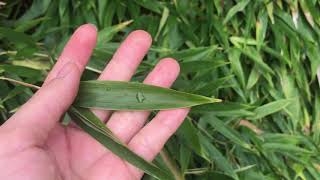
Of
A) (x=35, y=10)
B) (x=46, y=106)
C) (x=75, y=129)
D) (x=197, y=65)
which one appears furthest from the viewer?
(x=35, y=10)

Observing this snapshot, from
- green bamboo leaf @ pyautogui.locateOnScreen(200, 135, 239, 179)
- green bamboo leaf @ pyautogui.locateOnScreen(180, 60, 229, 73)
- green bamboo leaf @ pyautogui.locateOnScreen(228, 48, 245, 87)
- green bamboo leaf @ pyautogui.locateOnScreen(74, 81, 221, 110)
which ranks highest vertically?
green bamboo leaf @ pyautogui.locateOnScreen(74, 81, 221, 110)

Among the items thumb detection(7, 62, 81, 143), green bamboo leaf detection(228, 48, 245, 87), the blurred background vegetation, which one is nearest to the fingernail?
thumb detection(7, 62, 81, 143)

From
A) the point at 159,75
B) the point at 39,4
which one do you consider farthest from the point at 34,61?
the point at 159,75

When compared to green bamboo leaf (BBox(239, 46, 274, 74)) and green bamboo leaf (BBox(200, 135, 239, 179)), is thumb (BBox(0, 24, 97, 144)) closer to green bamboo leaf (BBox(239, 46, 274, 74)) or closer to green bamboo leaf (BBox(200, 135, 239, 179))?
green bamboo leaf (BBox(200, 135, 239, 179))

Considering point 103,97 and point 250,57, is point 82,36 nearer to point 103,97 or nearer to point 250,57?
point 103,97

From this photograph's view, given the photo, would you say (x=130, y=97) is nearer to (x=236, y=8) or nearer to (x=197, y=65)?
(x=197, y=65)

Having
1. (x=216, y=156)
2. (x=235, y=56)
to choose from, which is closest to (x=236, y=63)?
(x=235, y=56)
